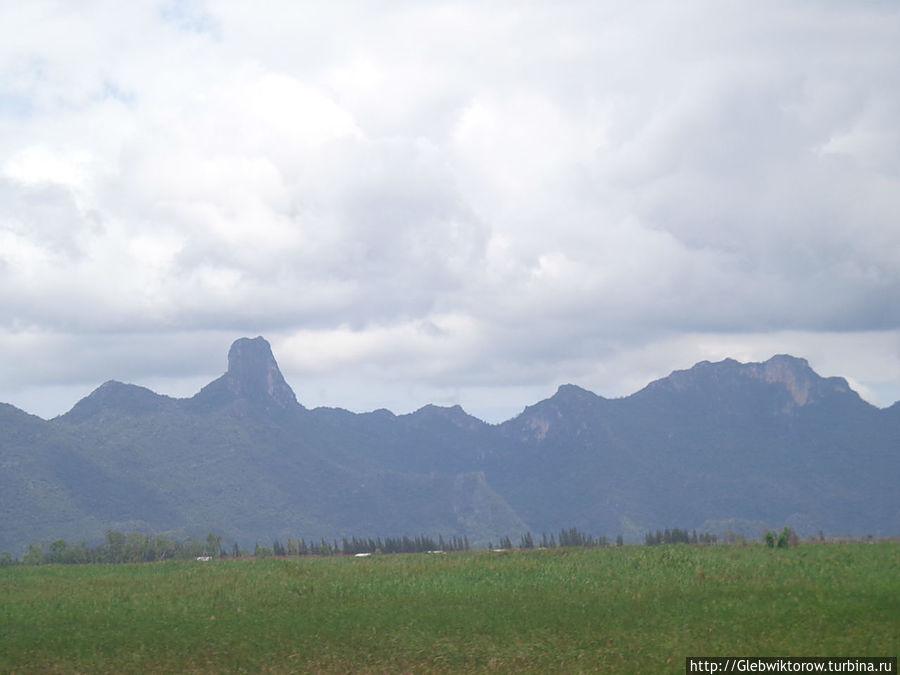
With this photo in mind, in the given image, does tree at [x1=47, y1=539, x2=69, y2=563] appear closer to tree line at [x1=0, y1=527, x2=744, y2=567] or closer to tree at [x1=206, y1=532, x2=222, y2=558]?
tree line at [x1=0, y1=527, x2=744, y2=567]

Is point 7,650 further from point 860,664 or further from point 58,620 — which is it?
point 860,664

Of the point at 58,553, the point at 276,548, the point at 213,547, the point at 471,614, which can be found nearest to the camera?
the point at 471,614

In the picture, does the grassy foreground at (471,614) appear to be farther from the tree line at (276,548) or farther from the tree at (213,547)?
the tree at (213,547)

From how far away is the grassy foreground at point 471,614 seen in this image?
3234cm

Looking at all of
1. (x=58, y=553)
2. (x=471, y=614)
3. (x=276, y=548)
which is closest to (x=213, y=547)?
(x=58, y=553)

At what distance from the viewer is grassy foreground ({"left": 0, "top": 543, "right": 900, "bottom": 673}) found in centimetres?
3234

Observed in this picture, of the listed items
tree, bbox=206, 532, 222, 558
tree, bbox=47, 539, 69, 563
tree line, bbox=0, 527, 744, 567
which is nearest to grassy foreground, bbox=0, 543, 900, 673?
tree line, bbox=0, 527, 744, 567

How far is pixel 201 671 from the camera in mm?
32000

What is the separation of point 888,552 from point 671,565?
1140 centimetres

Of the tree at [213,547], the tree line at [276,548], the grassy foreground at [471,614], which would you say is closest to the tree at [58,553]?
the tree line at [276,548]

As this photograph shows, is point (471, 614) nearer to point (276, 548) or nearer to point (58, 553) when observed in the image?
point (276, 548)

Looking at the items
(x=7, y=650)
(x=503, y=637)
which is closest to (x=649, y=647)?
(x=503, y=637)

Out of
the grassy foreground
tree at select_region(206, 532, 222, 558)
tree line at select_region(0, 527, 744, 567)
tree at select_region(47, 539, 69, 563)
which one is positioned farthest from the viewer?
tree at select_region(206, 532, 222, 558)

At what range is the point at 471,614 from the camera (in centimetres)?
3953
